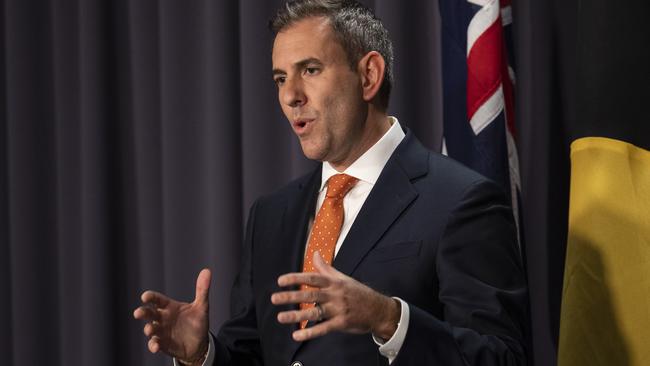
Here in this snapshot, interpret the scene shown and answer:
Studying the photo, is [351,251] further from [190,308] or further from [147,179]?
[147,179]

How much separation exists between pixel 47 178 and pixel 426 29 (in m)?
1.38

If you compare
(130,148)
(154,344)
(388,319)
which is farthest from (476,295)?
(130,148)

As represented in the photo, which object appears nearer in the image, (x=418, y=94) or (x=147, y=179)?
(x=418, y=94)

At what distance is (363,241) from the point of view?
71.2 inches

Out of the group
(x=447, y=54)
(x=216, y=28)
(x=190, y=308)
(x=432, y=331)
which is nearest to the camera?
(x=432, y=331)

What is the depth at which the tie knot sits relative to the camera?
6.34 ft

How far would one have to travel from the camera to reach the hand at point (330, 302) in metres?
1.35

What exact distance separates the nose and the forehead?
1.6 inches

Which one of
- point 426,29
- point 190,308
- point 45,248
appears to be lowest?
point 45,248

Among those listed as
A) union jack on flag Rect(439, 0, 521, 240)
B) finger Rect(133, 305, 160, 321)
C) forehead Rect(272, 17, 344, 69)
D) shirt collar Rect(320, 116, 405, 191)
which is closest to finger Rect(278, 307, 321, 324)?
finger Rect(133, 305, 160, 321)

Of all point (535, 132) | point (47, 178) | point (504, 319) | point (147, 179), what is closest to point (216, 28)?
point (147, 179)

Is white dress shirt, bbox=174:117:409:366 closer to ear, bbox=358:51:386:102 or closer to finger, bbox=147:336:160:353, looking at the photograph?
ear, bbox=358:51:386:102

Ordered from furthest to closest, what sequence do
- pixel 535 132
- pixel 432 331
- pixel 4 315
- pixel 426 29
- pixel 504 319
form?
pixel 4 315
pixel 426 29
pixel 535 132
pixel 504 319
pixel 432 331

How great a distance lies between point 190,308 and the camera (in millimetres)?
1779
